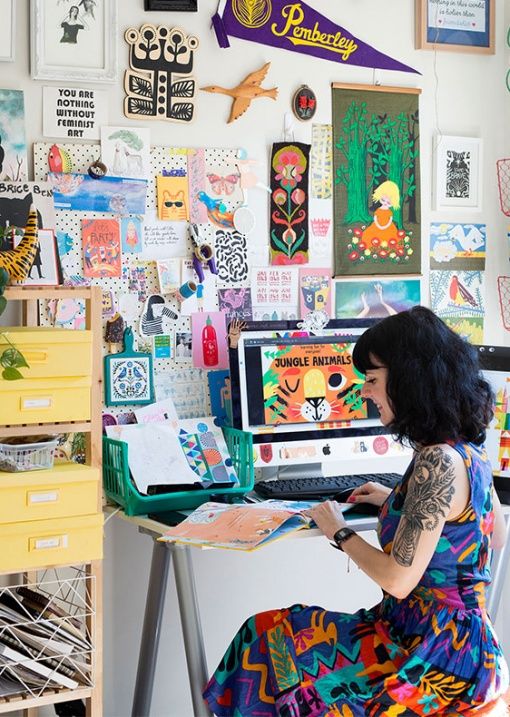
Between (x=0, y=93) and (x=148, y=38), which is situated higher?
(x=148, y=38)

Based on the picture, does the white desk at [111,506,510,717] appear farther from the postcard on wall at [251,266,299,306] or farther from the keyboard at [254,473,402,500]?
the postcard on wall at [251,266,299,306]

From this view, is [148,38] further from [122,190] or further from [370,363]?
A: [370,363]

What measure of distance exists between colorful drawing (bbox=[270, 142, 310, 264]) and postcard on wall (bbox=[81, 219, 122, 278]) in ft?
1.38

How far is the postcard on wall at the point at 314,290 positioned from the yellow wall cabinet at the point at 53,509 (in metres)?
0.73

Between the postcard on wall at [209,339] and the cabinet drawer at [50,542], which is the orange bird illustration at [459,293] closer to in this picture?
the postcard on wall at [209,339]

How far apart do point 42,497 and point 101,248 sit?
2.30ft

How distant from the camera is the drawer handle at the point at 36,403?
6.61ft

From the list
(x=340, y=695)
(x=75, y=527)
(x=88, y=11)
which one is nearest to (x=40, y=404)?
(x=75, y=527)

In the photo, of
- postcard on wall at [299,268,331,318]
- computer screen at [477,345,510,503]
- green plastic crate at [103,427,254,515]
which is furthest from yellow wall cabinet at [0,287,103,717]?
computer screen at [477,345,510,503]

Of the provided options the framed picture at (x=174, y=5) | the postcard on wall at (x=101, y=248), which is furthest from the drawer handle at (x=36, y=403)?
the framed picture at (x=174, y=5)

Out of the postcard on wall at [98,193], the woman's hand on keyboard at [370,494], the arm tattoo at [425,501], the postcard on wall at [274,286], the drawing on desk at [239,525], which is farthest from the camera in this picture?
the postcard on wall at [274,286]

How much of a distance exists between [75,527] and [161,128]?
3.41 ft

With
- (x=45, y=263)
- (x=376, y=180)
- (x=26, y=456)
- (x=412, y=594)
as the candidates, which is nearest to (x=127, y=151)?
(x=45, y=263)

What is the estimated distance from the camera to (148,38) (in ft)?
8.19
